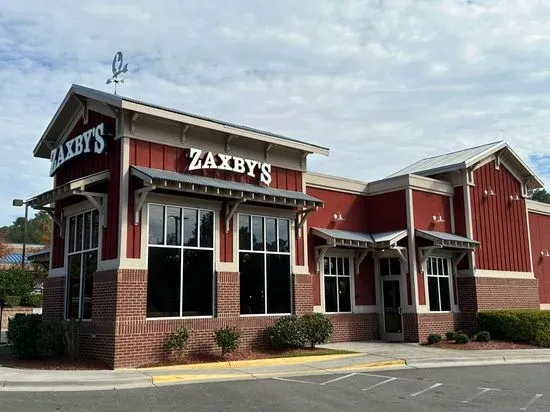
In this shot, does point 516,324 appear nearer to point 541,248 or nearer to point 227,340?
point 541,248

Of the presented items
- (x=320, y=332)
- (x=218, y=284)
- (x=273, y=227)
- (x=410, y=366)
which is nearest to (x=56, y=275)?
(x=218, y=284)

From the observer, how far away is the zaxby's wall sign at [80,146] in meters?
16.8

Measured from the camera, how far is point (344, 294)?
72.2ft

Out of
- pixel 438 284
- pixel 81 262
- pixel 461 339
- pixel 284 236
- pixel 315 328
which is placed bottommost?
pixel 461 339

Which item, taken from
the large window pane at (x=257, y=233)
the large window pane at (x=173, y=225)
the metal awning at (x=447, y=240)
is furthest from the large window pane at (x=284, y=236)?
the metal awning at (x=447, y=240)

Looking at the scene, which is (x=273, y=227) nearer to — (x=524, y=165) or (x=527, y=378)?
(x=527, y=378)

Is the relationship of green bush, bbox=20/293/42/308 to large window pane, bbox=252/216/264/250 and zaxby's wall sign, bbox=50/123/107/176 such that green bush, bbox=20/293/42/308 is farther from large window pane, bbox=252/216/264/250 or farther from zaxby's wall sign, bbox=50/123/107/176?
large window pane, bbox=252/216/264/250

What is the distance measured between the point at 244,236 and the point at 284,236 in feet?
5.64

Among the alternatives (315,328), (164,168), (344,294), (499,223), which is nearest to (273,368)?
(315,328)

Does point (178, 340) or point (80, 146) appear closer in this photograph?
point (178, 340)

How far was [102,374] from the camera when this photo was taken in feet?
44.7

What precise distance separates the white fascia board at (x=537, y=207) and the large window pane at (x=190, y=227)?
18.3 metres

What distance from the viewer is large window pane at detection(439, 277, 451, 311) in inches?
899

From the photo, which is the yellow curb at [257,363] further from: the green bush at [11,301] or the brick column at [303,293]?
the green bush at [11,301]
